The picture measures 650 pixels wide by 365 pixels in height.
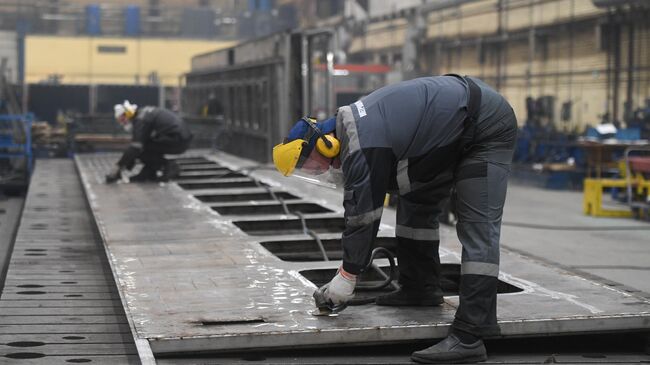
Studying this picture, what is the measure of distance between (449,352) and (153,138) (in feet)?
33.3

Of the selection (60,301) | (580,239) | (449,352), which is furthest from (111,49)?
(449,352)

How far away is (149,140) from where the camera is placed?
15.1 m

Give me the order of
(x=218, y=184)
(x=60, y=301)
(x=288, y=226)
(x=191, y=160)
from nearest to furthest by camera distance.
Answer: (x=60, y=301) → (x=288, y=226) → (x=218, y=184) → (x=191, y=160)

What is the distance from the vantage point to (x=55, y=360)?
5.57m

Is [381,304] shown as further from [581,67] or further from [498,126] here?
[581,67]

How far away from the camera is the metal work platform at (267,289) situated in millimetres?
5594

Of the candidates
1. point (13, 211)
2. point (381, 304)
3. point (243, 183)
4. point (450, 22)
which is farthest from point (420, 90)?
point (450, 22)

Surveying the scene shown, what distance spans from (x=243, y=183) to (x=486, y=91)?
28.9ft

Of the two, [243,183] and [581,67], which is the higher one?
[581,67]

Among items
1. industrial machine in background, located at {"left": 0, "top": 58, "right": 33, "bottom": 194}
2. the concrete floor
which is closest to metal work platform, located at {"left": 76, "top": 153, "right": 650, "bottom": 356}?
the concrete floor

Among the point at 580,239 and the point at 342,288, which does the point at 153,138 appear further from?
the point at 342,288

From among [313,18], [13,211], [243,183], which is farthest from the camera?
[313,18]

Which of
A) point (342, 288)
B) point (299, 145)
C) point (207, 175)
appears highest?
point (299, 145)

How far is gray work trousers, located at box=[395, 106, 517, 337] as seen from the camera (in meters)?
5.65
